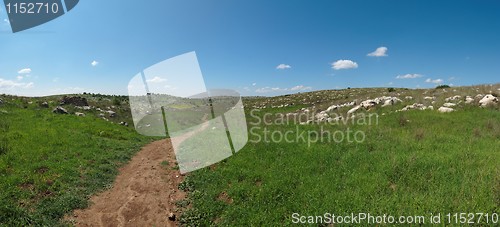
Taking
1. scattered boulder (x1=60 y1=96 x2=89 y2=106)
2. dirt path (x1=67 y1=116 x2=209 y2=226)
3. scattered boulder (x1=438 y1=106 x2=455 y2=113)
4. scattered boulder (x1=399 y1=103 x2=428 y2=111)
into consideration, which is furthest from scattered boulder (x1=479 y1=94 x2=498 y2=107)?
scattered boulder (x1=60 y1=96 x2=89 y2=106)

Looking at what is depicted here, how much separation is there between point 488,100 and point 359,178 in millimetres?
15087

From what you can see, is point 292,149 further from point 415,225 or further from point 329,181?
point 415,225

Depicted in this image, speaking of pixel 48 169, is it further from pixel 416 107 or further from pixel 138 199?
pixel 416 107

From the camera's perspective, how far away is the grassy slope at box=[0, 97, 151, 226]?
8.14 m

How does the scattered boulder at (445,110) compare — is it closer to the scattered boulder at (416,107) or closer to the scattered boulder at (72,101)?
the scattered boulder at (416,107)

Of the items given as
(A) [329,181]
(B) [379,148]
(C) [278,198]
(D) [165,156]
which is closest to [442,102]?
(B) [379,148]

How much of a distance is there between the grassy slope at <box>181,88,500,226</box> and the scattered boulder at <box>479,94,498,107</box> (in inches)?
187

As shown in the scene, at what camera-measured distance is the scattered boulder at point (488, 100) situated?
663 inches

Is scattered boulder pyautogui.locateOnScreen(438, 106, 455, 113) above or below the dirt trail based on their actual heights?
above

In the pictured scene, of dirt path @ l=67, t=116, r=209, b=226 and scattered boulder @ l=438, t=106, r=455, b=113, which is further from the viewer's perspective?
scattered boulder @ l=438, t=106, r=455, b=113

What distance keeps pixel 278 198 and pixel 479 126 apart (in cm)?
1201

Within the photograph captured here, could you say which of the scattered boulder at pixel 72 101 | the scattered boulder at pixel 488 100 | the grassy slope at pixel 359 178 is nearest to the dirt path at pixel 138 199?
the grassy slope at pixel 359 178

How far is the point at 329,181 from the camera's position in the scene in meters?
8.81

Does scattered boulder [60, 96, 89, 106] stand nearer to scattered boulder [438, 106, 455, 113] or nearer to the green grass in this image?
the green grass
